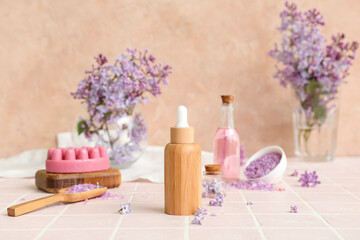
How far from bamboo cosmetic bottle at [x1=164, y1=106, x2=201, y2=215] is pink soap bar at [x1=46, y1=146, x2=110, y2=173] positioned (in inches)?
12.7

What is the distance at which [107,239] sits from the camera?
0.65 m

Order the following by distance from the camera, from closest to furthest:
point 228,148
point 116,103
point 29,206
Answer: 1. point 29,206
2. point 228,148
3. point 116,103

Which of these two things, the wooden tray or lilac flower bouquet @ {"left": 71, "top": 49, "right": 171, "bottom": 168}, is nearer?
the wooden tray

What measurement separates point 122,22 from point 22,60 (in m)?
0.40

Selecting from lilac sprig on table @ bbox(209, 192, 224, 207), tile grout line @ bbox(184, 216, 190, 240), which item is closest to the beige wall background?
lilac sprig on table @ bbox(209, 192, 224, 207)

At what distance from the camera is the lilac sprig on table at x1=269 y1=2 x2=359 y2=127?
1390 millimetres

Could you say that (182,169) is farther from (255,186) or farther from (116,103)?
(116,103)

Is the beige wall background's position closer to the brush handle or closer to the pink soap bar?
the pink soap bar

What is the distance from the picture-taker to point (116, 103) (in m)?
1.24

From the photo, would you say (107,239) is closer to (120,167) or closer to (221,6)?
(120,167)

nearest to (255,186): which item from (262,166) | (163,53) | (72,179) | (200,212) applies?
(262,166)

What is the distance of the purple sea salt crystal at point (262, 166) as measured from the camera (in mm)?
1122

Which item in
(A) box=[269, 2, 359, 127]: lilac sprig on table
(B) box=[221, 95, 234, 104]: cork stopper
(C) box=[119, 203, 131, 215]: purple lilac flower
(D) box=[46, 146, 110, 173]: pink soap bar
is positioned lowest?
(C) box=[119, 203, 131, 215]: purple lilac flower

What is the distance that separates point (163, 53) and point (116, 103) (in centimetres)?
44
